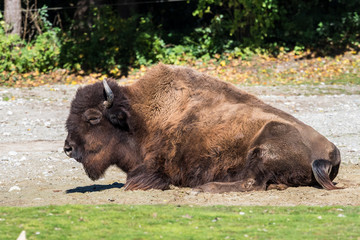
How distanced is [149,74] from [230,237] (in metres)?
3.97

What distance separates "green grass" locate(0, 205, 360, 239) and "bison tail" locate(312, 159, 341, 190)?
1160 millimetres

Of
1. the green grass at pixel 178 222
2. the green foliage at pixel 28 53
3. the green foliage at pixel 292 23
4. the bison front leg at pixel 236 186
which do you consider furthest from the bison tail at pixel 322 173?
the green foliage at pixel 292 23

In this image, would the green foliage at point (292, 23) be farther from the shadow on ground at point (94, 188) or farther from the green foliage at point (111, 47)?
the shadow on ground at point (94, 188)

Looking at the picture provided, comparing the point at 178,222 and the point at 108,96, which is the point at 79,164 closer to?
the point at 108,96

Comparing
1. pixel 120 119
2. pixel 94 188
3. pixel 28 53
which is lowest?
pixel 28 53

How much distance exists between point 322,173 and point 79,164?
4.59m

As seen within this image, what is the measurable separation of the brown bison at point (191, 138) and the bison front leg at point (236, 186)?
1cm

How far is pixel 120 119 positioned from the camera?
8.27m

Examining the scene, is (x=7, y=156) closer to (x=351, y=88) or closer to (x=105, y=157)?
(x=105, y=157)

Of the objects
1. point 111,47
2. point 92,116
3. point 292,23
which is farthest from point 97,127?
point 292,23

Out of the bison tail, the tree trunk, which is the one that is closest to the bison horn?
the bison tail

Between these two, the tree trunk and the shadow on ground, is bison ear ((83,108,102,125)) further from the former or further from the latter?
the tree trunk

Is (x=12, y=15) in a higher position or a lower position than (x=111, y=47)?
higher

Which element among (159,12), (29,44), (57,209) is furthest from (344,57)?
(57,209)
